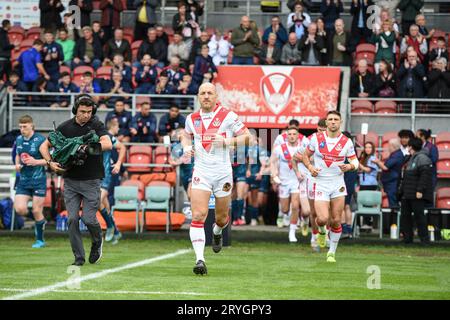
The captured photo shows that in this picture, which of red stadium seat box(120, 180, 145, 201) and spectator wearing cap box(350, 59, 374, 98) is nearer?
red stadium seat box(120, 180, 145, 201)

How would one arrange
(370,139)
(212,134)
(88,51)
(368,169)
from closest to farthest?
(212,134) < (368,169) < (370,139) < (88,51)

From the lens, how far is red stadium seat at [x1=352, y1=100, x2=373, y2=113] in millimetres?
26094

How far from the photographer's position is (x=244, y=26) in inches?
1063

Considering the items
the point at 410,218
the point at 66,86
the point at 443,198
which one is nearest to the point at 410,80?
the point at 443,198

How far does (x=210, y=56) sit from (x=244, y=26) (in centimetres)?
177

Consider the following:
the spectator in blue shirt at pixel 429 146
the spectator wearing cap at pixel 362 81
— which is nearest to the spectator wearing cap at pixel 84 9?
the spectator wearing cap at pixel 362 81

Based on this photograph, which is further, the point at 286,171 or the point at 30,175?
the point at 286,171

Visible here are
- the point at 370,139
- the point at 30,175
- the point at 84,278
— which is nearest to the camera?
the point at 84,278

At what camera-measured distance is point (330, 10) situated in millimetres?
27781

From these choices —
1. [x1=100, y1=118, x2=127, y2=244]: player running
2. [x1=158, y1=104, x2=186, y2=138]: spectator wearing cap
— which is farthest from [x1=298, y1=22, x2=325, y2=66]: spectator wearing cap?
[x1=100, y1=118, x2=127, y2=244]: player running

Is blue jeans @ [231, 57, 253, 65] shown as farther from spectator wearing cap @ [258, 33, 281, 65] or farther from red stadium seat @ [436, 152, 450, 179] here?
red stadium seat @ [436, 152, 450, 179]

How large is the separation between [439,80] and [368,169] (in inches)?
174

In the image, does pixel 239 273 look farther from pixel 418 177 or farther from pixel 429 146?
pixel 429 146

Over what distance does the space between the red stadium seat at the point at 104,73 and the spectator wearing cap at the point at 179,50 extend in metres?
1.64
